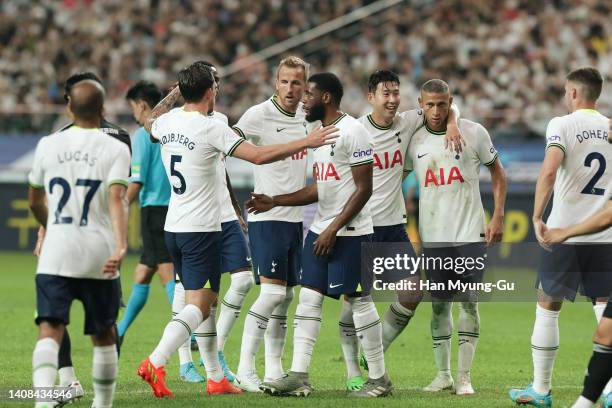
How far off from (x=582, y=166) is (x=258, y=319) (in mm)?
2890

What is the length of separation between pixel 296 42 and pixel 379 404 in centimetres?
1798

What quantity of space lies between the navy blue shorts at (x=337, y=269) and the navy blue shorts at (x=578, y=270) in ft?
4.84

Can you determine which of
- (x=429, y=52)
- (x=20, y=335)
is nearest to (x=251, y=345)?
(x=20, y=335)

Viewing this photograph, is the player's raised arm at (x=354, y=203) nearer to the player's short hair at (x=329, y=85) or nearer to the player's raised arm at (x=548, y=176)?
the player's short hair at (x=329, y=85)

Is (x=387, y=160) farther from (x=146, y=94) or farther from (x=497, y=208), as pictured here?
(x=146, y=94)

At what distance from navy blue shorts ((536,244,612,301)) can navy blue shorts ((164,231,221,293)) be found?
8.39ft

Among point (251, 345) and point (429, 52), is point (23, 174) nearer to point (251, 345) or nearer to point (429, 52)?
point (429, 52)

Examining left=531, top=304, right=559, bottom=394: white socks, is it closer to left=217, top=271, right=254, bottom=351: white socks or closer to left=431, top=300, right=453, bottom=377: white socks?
left=431, top=300, right=453, bottom=377: white socks

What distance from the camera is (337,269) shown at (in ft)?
29.8

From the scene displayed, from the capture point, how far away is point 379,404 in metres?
8.72

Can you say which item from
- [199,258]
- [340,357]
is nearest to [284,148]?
[199,258]

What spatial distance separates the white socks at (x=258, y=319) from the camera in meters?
9.45

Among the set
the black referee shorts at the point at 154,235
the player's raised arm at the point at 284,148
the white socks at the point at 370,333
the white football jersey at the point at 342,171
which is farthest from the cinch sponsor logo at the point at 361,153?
the black referee shorts at the point at 154,235

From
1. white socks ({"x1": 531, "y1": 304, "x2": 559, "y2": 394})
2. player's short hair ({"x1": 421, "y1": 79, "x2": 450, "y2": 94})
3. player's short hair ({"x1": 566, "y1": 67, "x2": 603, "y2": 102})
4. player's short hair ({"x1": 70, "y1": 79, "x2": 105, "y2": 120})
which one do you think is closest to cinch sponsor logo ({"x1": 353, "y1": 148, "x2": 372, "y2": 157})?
player's short hair ({"x1": 421, "y1": 79, "x2": 450, "y2": 94})
